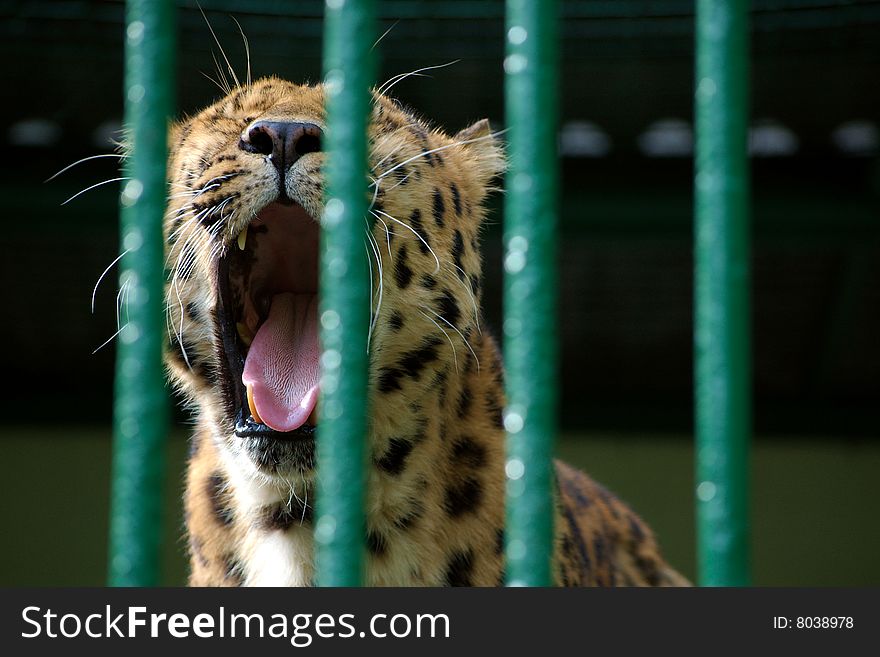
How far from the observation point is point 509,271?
152 centimetres

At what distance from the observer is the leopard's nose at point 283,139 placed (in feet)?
8.68

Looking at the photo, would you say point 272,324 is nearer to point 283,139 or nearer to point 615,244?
point 283,139

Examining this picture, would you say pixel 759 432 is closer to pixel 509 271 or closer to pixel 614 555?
pixel 614 555

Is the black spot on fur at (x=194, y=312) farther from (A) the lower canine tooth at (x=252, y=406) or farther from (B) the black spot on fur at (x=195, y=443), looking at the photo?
(B) the black spot on fur at (x=195, y=443)

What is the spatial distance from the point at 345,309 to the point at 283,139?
1.27 metres

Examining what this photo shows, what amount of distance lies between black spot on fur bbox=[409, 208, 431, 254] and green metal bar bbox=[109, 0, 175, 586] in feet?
5.15

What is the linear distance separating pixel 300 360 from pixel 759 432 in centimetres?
562

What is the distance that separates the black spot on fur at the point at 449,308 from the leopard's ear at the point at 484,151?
662 mm

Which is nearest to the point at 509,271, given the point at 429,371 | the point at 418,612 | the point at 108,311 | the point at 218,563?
the point at 418,612

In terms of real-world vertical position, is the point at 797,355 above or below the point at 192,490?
above

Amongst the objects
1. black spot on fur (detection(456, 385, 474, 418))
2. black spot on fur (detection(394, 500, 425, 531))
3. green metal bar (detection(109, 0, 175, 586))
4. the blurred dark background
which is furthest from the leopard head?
the blurred dark background

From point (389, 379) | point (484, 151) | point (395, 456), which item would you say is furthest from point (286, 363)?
point (484, 151)

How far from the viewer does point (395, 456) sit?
305 centimetres

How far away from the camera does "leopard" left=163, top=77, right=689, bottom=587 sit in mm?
2873
